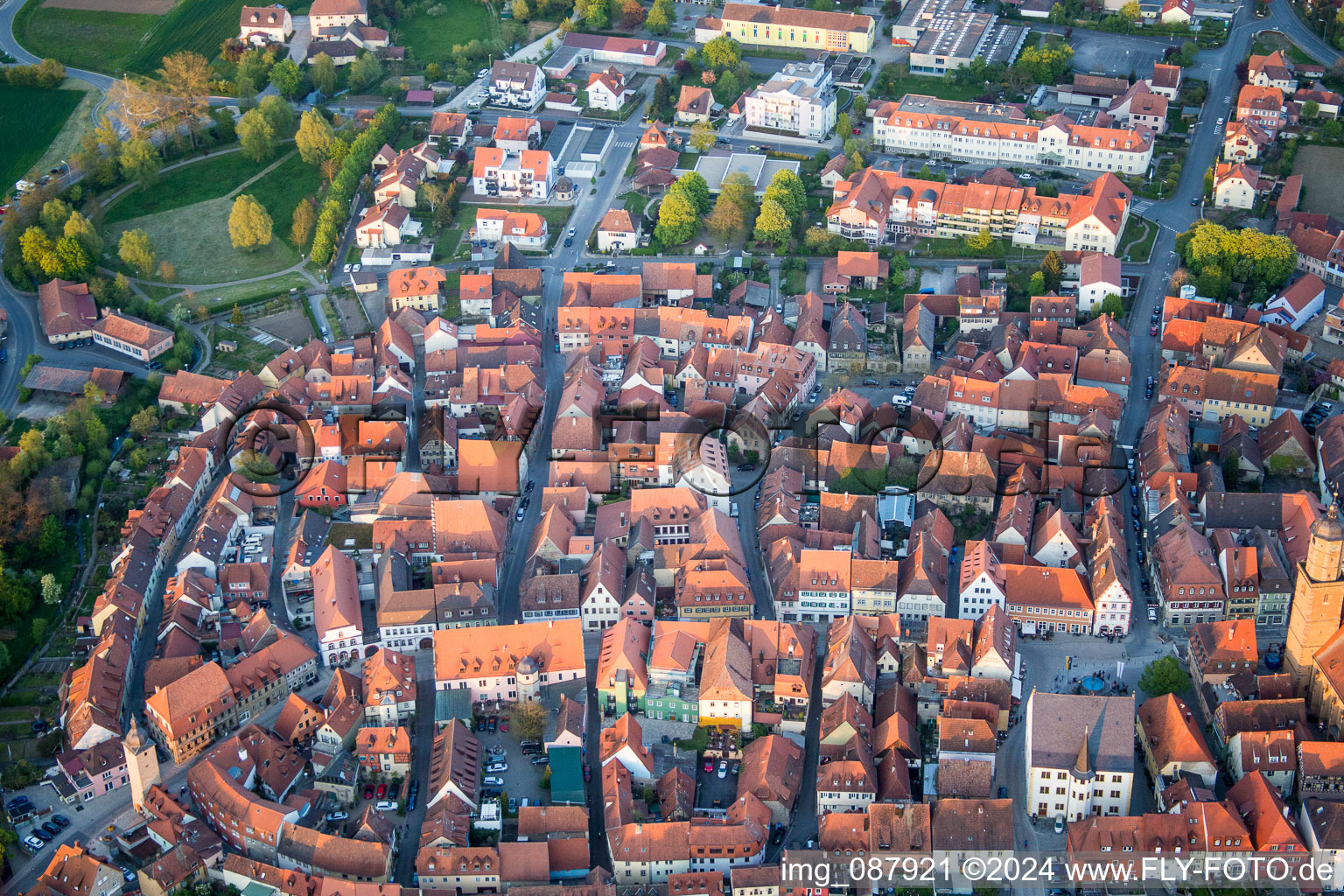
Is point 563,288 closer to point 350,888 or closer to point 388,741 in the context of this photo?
point 388,741

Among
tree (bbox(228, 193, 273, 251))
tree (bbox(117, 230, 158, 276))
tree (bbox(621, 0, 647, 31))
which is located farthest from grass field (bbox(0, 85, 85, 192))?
tree (bbox(621, 0, 647, 31))

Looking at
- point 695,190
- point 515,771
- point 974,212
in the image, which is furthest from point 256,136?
point 515,771

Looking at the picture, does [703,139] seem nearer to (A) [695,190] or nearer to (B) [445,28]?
(A) [695,190]

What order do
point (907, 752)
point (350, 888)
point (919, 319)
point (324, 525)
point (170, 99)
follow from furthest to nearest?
point (170, 99) < point (919, 319) < point (324, 525) < point (907, 752) < point (350, 888)

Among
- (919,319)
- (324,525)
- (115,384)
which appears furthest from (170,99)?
(919,319)

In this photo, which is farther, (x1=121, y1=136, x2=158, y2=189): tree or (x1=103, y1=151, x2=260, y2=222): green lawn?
(x1=121, y1=136, x2=158, y2=189): tree

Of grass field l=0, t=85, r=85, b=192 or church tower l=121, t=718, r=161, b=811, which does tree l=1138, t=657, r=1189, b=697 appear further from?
grass field l=0, t=85, r=85, b=192
